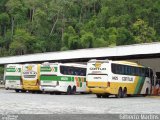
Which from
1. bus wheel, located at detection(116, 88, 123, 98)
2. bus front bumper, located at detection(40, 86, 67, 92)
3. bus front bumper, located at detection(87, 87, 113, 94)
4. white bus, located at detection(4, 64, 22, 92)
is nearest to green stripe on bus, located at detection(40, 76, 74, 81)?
bus front bumper, located at detection(40, 86, 67, 92)

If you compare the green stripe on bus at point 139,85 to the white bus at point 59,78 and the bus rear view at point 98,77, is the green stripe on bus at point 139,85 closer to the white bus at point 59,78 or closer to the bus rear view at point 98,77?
the bus rear view at point 98,77

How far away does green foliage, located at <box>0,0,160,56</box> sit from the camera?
65.1 metres

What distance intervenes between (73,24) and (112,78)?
51.2 metres

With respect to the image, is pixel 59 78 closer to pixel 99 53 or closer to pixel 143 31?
pixel 99 53

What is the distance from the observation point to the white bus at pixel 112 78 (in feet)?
88.9

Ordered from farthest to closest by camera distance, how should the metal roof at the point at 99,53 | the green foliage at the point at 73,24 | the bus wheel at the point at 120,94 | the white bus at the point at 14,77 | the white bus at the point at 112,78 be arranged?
1. the green foliage at the point at 73,24
2. the white bus at the point at 14,77
3. the metal roof at the point at 99,53
4. the bus wheel at the point at 120,94
5. the white bus at the point at 112,78

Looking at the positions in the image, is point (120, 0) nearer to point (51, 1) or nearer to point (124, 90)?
point (51, 1)

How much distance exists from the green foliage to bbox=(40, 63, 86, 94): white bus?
1136 inches

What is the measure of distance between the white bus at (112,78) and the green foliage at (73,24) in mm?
32392

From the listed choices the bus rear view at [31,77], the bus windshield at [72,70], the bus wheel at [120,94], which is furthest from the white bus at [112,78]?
the bus rear view at [31,77]

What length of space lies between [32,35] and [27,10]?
22.7 ft

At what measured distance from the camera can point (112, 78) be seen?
89.3 ft

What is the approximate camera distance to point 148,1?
2697 inches

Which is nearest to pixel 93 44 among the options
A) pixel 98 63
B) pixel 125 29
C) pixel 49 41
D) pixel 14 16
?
pixel 125 29
